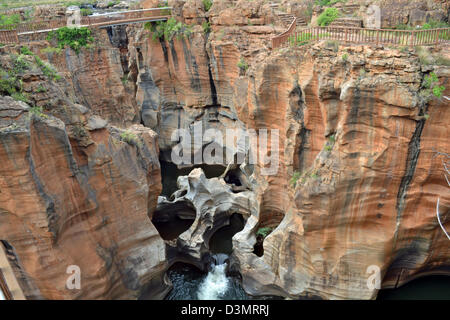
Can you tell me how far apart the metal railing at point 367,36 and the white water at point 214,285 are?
10.4m

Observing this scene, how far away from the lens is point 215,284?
1666cm

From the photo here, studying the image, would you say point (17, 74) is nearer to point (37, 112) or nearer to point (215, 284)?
point (37, 112)

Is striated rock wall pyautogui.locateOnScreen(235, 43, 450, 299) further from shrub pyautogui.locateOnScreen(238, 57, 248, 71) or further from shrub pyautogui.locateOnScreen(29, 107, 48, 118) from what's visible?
shrub pyautogui.locateOnScreen(29, 107, 48, 118)

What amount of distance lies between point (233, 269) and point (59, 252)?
26.1ft

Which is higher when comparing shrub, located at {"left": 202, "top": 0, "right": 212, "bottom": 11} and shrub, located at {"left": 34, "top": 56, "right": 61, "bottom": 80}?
shrub, located at {"left": 202, "top": 0, "right": 212, "bottom": 11}

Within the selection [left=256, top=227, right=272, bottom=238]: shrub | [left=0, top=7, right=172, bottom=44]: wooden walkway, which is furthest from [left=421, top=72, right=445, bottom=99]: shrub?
[left=0, top=7, right=172, bottom=44]: wooden walkway

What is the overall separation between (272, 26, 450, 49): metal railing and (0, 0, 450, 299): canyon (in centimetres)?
58

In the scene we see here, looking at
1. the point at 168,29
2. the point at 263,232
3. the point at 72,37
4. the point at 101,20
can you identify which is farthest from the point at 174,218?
the point at 101,20

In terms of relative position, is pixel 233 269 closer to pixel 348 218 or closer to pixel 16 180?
pixel 348 218

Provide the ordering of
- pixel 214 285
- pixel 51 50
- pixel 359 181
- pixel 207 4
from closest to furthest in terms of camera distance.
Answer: pixel 359 181 → pixel 214 285 → pixel 51 50 → pixel 207 4

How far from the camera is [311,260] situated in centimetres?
1384

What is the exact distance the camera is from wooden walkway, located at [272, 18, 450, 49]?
501 inches

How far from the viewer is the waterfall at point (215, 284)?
1605cm

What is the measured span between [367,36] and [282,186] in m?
7.45
